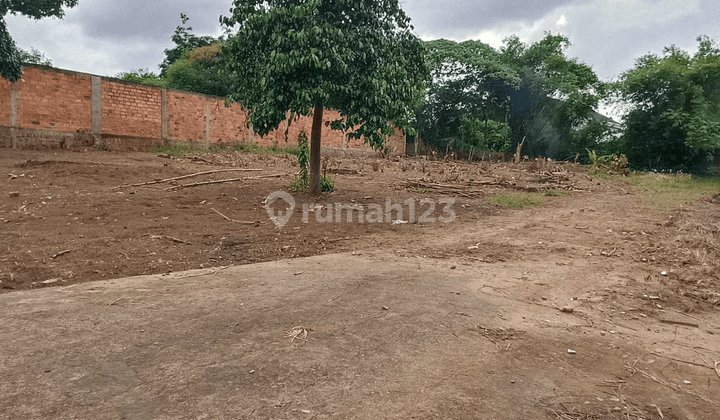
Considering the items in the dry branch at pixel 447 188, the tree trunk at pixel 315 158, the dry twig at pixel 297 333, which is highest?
the tree trunk at pixel 315 158

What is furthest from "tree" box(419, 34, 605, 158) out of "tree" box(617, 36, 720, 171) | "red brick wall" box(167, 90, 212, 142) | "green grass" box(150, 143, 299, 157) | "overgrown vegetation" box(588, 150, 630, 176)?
"red brick wall" box(167, 90, 212, 142)

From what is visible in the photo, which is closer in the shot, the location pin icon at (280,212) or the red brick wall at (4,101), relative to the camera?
the location pin icon at (280,212)

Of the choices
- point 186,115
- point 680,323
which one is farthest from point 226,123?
point 680,323

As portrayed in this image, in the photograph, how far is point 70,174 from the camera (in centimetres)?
873

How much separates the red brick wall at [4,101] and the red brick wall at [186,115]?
420 cm

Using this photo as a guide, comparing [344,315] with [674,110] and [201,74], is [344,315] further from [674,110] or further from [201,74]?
[201,74]

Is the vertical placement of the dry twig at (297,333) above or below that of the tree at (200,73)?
below

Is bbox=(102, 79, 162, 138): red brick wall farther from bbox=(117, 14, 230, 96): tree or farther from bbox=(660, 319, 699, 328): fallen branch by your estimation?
bbox=(660, 319, 699, 328): fallen branch

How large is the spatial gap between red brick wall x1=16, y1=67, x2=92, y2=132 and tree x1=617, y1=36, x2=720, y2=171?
73.3 ft

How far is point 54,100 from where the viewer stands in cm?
1158

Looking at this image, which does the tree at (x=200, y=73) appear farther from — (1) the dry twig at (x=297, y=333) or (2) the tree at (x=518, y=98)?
(1) the dry twig at (x=297, y=333)

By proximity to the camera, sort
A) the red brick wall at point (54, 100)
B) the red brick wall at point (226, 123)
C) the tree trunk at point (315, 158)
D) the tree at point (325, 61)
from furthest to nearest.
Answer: the red brick wall at point (226, 123)
the red brick wall at point (54, 100)
the tree trunk at point (315, 158)
the tree at point (325, 61)

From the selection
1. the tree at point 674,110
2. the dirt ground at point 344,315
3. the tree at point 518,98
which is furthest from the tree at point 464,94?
the dirt ground at point 344,315

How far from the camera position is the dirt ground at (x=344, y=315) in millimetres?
2070
